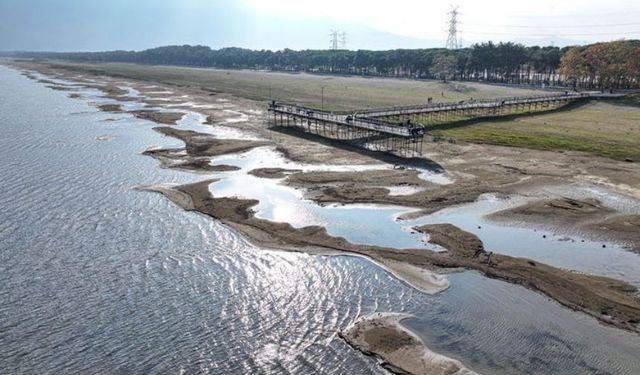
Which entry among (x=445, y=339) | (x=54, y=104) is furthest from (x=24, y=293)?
(x=54, y=104)

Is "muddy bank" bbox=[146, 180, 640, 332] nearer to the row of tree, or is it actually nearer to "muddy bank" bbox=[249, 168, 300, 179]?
"muddy bank" bbox=[249, 168, 300, 179]

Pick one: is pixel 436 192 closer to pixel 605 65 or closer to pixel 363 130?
pixel 363 130

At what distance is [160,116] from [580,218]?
58679 mm

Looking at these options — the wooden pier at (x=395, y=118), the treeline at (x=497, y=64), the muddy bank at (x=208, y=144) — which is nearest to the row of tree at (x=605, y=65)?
the treeline at (x=497, y=64)

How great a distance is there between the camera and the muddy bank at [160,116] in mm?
68594

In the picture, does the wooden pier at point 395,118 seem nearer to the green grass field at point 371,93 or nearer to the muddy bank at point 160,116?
the muddy bank at point 160,116

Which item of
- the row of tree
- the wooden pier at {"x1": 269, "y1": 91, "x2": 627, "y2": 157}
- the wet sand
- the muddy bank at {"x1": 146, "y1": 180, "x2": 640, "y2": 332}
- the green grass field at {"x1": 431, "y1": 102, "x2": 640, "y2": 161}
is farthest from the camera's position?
the row of tree

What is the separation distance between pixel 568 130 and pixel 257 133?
3817cm

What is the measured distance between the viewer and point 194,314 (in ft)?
68.8

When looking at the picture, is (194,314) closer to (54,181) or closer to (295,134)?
(54,181)

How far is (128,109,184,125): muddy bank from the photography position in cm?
6859

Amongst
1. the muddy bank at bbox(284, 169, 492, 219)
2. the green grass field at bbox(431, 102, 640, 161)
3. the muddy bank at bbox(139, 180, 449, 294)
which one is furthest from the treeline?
the muddy bank at bbox(139, 180, 449, 294)

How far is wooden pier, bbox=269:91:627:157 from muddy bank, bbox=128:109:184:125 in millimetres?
13708

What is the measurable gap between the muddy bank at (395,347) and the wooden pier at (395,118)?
97.6 feet
